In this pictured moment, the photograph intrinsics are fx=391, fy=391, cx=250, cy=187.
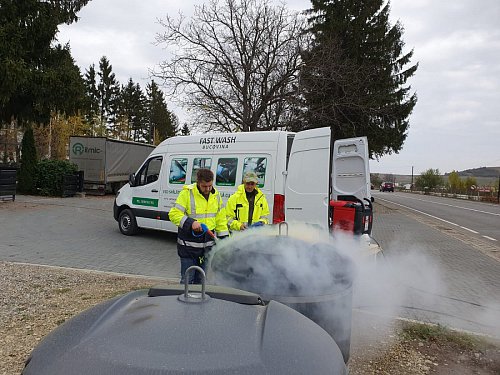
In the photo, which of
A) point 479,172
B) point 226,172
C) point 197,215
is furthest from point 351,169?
point 479,172

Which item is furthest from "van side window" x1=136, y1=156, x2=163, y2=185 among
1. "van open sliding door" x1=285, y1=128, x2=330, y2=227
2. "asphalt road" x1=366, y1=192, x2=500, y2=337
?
"asphalt road" x1=366, y1=192, x2=500, y2=337

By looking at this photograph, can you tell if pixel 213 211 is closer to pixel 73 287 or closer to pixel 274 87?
pixel 73 287

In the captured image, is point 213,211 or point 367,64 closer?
point 213,211

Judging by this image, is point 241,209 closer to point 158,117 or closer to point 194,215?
point 194,215

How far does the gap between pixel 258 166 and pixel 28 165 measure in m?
16.5

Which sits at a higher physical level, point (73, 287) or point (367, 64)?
point (367, 64)

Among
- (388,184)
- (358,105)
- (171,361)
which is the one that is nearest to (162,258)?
(171,361)

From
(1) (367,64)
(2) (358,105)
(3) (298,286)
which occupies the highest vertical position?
(1) (367,64)

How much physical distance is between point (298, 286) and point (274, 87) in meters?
15.7

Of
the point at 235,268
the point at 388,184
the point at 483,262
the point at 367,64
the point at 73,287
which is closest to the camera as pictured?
the point at 235,268

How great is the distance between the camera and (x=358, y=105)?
17703 millimetres

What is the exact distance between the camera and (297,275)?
Result: 2664 millimetres

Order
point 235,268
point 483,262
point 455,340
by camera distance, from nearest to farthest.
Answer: point 235,268
point 455,340
point 483,262

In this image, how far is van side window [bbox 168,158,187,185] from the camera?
897cm
